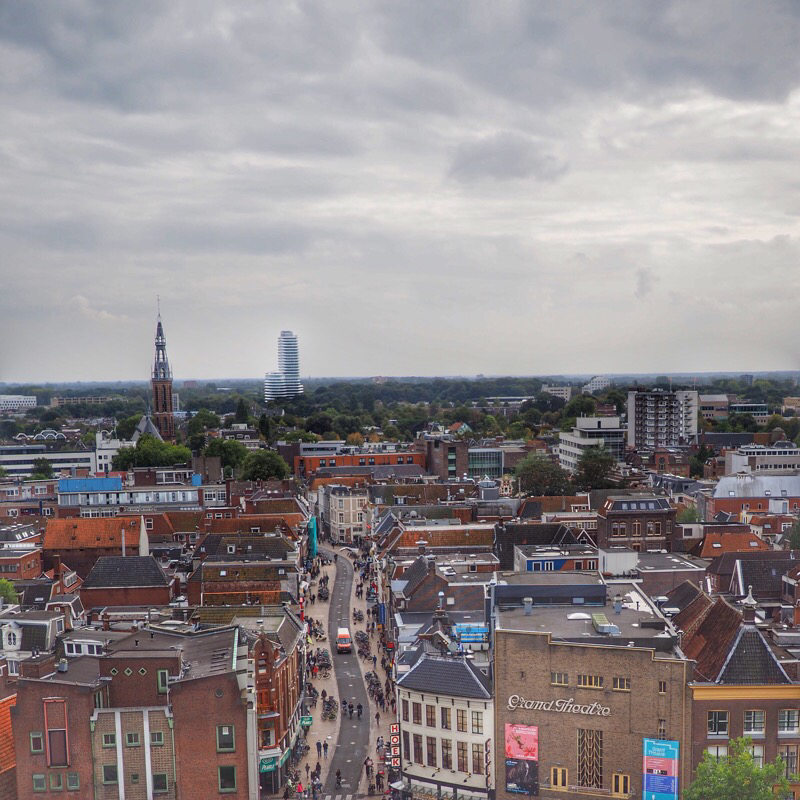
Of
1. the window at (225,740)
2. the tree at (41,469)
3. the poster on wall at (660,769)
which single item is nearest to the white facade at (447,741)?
the poster on wall at (660,769)

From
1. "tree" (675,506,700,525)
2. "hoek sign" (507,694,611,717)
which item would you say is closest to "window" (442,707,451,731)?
"hoek sign" (507,694,611,717)

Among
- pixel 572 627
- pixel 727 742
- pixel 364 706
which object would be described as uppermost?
pixel 572 627

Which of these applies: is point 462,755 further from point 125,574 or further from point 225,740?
point 125,574

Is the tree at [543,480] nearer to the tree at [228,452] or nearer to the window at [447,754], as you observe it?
the tree at [228,452]

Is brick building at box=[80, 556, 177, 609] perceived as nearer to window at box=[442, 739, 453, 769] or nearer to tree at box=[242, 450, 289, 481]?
window at box=[442, 739, 453, 769]

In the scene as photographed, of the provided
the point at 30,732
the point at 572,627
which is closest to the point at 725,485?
the point at 572,627

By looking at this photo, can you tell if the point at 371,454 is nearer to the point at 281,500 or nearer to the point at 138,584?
the point at 281,500

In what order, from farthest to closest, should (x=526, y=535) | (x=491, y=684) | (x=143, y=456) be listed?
(x=143, y=456)
(x=526, y=535)
(x=491, y=684)
